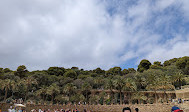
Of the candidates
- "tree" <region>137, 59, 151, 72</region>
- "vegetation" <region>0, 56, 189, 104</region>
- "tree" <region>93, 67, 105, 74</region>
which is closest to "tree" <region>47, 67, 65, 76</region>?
"vegetation" <region>0, 56, 189, 104</region>

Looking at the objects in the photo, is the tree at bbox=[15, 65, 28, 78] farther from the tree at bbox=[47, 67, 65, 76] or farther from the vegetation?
the tree at bbox=[47, 67, 65, 76]

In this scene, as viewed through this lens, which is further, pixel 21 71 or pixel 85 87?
pixel 21 71

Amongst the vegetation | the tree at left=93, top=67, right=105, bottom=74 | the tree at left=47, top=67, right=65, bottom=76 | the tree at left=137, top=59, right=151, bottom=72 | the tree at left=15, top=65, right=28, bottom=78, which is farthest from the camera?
the tree at left=93, top=67, right=105, bottom=74

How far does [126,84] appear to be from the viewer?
159ft

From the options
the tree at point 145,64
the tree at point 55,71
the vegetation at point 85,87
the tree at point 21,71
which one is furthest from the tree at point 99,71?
the tree at point 21,71

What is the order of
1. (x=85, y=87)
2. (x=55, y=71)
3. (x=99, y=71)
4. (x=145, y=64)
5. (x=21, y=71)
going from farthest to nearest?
(x=99, y=71) → (x=145, y=64) → (x=55, y=71) → (x=21, y=71) → (x=85, y=87)

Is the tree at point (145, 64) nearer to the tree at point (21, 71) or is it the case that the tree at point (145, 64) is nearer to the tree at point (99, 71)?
the tree at point (99, 71)

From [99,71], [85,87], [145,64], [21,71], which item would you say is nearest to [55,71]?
[21,71]

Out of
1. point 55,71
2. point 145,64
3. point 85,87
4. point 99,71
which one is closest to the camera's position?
point 85,87

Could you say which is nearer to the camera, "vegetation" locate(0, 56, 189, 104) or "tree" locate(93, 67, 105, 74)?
"vegetation" locate(0, 56, 189, 104)

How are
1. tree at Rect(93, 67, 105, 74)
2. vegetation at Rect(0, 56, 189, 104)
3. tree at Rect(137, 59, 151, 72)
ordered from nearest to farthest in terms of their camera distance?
vegetation at Rect(0, 56, 189, 104) < tree at Rect(137, 59, 151, 72) < tree at Rect(93, 67, 105, 74)

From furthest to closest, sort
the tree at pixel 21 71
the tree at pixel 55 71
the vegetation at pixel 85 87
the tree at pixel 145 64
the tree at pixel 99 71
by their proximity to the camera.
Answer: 1. the tree at pixel 99 71
2. the tree at pixel 145 64
3. the tree at pixel 55 71
4. the tree at pixel 21 71
5. the vegetation at pixel 85 87

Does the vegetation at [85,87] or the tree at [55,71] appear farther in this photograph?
the tree at [55,71]

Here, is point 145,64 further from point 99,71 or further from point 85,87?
point 85,87
